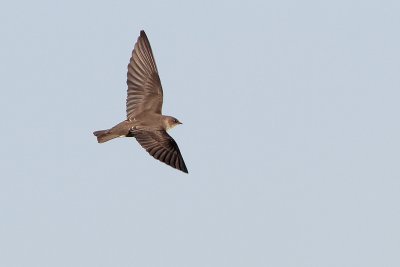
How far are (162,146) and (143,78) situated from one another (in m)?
2.97

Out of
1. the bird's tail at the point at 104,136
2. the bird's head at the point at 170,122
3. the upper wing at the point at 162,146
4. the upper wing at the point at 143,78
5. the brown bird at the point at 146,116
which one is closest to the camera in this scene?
the upper wing at the point at 162,146

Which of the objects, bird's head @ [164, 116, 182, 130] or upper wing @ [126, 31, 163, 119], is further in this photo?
upper wing @ [126, 31, 163, 119]

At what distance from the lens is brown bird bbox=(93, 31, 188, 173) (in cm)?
1661

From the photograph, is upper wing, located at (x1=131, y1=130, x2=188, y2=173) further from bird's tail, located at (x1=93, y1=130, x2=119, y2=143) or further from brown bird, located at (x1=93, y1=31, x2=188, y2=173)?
bird's tail, located at (x1=93, y1=130, x2=119, y2=143)

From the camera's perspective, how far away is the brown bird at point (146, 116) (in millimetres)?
16609

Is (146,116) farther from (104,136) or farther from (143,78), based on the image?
(104,136)

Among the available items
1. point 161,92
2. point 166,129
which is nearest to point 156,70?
point 161,92

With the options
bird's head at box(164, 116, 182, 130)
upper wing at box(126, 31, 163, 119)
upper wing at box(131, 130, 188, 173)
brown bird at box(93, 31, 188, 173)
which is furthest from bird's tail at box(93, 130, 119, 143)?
upper wing at box(126, 31, 163, 119)

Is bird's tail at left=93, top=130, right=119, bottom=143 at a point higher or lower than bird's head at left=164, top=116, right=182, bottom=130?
lower

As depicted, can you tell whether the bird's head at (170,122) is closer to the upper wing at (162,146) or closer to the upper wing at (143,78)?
the upper wing at (143,78)

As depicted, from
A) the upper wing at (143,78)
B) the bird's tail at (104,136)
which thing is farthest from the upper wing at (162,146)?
the upper wing at (143,78)

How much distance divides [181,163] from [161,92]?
3.34 metres

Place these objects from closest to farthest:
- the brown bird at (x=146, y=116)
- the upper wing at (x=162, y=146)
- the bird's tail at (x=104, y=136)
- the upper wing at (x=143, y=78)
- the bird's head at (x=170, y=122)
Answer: the upper wing at (x=162, y=146) → the brown bird at (x=146, y=116) → the bird's tail at (x=104, y=136) → the bird's head at (x=170, y=122) → the upper wing at (x=143, y=78)

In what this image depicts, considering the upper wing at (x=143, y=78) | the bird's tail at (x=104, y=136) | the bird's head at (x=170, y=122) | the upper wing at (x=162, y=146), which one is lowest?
the upper wing at (x=162, y=146)
